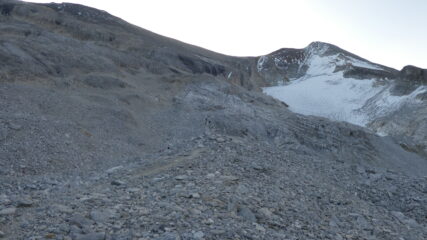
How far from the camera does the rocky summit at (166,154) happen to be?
25.9ft

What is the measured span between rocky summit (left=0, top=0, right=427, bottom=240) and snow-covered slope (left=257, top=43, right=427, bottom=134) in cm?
244

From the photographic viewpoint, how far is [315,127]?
2812 cm

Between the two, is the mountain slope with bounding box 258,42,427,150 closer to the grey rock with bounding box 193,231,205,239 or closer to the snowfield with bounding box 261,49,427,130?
the snowfield with bounding box 261,49,427,130

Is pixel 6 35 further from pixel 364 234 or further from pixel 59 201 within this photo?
pixel 364 234

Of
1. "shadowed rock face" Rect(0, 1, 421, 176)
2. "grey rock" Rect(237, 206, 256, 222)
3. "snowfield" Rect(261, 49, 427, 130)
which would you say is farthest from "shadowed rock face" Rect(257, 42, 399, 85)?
"grey rock" Rect(237, 206, 256, 222)

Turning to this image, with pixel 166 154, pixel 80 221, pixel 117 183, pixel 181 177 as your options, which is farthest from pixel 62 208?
pixel 166 154

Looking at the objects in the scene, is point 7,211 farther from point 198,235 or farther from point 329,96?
point 329,96

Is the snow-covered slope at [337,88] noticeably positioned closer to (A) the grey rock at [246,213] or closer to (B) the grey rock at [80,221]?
(A) the grey rock at [246,213]

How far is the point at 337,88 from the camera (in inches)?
2299

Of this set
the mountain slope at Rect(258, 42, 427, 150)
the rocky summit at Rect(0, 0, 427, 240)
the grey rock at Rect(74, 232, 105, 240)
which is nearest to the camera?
the grey rock at Rect(74, 232, 105, 240)

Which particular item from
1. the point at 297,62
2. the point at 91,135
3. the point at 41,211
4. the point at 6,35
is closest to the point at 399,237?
the point at 41,211

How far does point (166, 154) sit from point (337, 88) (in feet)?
160

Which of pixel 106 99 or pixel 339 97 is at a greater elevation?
pixel 339 97

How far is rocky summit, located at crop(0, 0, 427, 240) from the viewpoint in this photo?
7887 millimetres
